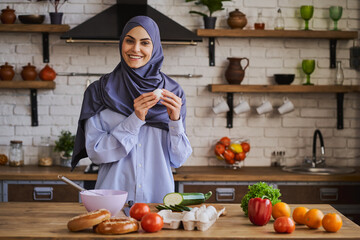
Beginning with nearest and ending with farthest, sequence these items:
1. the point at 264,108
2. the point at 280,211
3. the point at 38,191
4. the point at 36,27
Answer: the point at 280,211, the point at 38,191, the point at 36,27, the point at 264,108

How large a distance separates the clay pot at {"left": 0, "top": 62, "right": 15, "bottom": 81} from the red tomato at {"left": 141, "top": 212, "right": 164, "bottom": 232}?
2677 mm

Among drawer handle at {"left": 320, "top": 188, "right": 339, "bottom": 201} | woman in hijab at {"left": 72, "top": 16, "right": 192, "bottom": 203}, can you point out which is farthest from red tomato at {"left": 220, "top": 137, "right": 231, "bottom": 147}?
woman in hijab at {"left": 72, "top": 16, "right": 192, "bottom": 203}

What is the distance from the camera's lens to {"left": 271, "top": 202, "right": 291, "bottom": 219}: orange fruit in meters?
2.01

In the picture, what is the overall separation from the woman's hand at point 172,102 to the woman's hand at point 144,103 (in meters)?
0.04

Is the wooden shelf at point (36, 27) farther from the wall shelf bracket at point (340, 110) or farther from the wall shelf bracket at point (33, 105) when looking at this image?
the wall shelf bracket at point (340, 110)

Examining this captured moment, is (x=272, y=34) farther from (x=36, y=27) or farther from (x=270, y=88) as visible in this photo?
(x=36, y=27)

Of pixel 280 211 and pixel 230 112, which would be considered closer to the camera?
pixel 280 211

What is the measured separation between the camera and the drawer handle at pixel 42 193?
3730 mm

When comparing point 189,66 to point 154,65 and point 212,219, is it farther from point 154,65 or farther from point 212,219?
point 212,219

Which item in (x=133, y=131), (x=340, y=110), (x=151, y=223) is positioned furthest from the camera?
(x=340, y=110)

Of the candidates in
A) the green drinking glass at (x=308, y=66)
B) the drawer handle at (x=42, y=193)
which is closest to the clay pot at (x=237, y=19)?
the green drinking glass at (x=308, y=66)

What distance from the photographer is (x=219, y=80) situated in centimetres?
434

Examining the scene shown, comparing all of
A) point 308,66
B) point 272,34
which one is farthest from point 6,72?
point 308,66

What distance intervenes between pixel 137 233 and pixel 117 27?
7.41 ft
